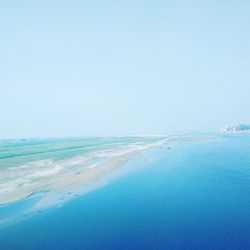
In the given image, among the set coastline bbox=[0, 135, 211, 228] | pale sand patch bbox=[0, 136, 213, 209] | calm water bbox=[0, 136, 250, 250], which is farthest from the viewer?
pale sand patch bbox=[0, 136, 213, 209]

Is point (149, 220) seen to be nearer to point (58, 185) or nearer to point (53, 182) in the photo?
point (58, 185)

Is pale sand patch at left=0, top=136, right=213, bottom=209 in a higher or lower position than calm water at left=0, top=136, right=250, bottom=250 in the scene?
higher

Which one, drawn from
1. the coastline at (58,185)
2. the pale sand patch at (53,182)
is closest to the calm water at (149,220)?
the coastline at (58,185)

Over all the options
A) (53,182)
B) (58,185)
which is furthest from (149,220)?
(53,182)

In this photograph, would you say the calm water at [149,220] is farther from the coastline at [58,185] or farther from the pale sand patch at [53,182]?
the pale sand patch at [53,182]

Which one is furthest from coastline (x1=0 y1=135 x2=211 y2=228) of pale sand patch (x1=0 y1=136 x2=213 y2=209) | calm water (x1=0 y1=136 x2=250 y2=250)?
calm water (x1=0 y1=136 x2=250 y2=250)

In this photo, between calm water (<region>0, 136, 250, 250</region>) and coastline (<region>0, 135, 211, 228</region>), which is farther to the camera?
coastline (<region>0, 135, 211, 228</region>)

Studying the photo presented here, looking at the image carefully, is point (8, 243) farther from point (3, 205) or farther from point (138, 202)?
point (138, 202)

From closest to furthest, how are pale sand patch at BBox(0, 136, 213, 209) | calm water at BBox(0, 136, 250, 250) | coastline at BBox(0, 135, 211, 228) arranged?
calm water at BBox(0, 136, 250, 250), coastline at BBox(0, 135, 211, 228), pale sand patch at BBox(0, 136, 213, 209)

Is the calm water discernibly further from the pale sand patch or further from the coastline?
the pale sand patch

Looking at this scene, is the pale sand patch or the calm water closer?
the calm water
